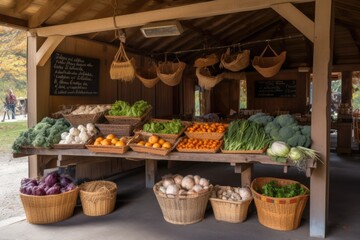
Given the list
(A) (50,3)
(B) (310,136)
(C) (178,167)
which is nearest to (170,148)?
(B) (310,136)

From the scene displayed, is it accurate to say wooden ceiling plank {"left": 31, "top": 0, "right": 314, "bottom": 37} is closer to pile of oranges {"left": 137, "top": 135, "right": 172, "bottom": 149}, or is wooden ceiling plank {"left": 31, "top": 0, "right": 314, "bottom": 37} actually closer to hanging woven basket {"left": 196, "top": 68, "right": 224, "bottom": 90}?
pile of oranges {"left": 137, "top": 135, "right": 172, "bottom": 149}

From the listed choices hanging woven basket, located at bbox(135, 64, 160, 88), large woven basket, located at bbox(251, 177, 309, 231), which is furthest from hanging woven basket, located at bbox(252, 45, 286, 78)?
large woven basket, located at bbox(251, 177, 309, 231)

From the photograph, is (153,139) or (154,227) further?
(153,139)

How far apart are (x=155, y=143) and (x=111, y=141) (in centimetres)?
66

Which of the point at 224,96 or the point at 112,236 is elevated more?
the point at 224,96

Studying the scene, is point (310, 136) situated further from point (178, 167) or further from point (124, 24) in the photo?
point (178, 167)

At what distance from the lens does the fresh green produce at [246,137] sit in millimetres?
3759

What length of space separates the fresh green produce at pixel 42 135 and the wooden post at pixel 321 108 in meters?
3.42

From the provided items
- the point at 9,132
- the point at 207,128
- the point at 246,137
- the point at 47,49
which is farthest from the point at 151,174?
the point at 9,132

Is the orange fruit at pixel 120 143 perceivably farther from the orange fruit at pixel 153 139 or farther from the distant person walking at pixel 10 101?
the distant person walking at pixel 10 101

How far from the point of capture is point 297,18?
Result: 11.4 ft

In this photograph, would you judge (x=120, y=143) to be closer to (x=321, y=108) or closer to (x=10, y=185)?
(x=321, y=108)

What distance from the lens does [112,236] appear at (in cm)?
368

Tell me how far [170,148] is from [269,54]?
7.36 m
